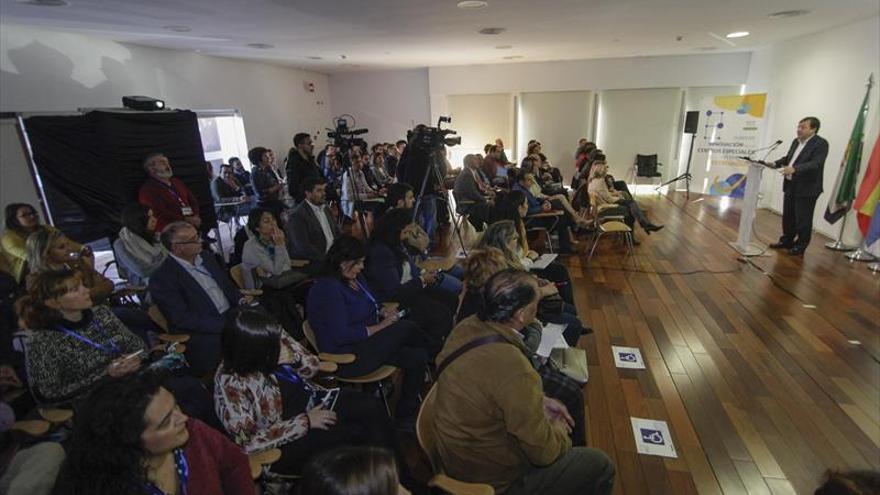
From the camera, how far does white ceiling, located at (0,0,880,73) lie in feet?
11.4

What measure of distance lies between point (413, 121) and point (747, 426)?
31.4ft

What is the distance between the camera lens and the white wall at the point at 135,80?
4.03 m

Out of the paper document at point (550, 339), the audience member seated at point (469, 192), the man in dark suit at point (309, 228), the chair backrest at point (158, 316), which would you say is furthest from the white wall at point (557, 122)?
the chair backrest at point (158, 316)

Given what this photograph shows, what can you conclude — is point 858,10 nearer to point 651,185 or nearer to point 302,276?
point 651,185

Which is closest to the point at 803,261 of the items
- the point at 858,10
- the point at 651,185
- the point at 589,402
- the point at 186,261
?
the point at 858,10

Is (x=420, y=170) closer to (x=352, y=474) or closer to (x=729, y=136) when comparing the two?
(x=352, y=474)

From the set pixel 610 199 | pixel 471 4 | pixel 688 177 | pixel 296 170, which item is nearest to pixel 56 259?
pixel 296 170

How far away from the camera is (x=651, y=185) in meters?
9.80

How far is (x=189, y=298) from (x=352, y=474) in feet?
6.54

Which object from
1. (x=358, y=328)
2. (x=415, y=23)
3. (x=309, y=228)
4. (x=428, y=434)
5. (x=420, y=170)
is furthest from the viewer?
(x=420, y=170)

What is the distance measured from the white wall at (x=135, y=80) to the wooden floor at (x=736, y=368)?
18.4 ft

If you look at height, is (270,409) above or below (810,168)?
below

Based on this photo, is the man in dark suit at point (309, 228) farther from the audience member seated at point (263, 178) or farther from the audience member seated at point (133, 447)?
the audience member seated at point (263, 178)

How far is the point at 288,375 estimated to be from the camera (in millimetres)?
1918
